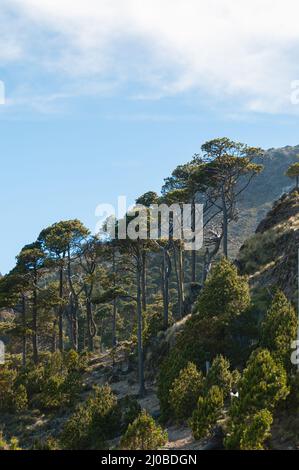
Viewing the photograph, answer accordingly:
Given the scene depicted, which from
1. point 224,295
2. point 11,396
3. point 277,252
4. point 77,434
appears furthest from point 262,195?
point 77,434

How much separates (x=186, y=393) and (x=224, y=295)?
23.5 feet

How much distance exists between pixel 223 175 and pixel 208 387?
23.0 metres

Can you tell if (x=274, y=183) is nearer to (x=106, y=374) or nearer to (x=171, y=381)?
(x=106, y=374)

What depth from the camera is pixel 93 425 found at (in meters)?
23.3

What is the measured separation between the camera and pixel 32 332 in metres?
41.8

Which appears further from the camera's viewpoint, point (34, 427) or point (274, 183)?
point (274, 183)

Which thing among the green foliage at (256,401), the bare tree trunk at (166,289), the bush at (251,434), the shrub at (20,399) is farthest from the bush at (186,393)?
the bare tree trunk at (166,289)

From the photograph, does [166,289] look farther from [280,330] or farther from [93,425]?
[280,330]

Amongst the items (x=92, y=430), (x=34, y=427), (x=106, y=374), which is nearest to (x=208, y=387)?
(x=92, y=430)

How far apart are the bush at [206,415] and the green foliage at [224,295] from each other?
8.69 m

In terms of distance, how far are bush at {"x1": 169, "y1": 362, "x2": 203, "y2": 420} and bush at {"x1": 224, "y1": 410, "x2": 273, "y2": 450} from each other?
6.01 metres

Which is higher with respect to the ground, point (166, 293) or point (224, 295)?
point (224, 295)

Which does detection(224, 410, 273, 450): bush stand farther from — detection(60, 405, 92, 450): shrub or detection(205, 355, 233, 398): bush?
detection(60, 405, 92, 450): shrub

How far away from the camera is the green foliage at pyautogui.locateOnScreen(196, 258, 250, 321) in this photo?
91.8 ft
